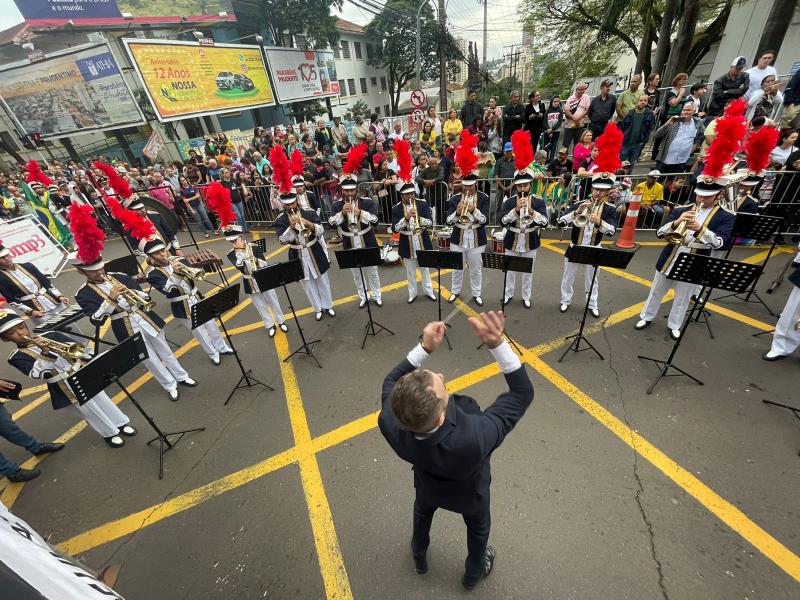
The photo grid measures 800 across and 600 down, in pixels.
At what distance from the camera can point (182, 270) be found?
5.71m

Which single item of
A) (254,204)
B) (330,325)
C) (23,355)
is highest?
(23,355)

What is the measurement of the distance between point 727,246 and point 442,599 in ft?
20.5

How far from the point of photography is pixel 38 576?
181 centimetres

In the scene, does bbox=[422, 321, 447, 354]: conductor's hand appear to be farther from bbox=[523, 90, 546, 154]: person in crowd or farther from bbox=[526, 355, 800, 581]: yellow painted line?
bbox=[523, 90, 546, 154]: person in crowd

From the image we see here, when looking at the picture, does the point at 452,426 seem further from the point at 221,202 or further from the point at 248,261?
the point at 221,202

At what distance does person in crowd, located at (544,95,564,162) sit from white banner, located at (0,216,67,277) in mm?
16335

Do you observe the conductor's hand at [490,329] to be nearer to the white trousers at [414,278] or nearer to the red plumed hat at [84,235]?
the white trousers at [414,278]

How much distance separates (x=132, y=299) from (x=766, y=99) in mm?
14737

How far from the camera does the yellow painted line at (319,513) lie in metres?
3.28

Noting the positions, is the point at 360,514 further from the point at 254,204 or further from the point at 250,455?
the point at 254,204

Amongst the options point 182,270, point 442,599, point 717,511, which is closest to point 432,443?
point 442,599

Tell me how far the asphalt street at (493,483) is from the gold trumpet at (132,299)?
156cm

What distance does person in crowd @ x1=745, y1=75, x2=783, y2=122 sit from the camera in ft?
28.7

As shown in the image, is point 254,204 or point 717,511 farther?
point 254,204
